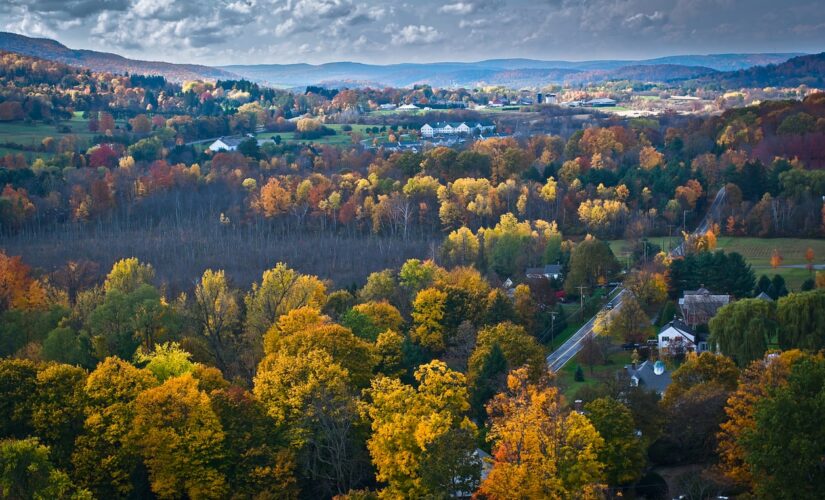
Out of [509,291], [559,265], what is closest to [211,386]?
[509,291]

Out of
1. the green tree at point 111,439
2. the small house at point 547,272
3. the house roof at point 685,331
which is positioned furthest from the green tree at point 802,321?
the green tree at point 111,439

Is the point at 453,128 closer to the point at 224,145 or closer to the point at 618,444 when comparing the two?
the point at 224,145

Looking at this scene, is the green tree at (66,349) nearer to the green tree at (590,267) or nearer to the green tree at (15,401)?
the green tree at (15,401)

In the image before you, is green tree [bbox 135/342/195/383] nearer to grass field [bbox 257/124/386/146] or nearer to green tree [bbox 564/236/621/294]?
green tree [bbox 564/236/621/294]

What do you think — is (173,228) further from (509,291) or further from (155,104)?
(155,104)

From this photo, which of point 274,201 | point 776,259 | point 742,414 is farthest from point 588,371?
point 274,201

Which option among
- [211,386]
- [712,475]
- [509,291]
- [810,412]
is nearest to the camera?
[810,412]
